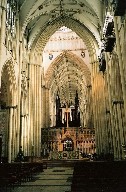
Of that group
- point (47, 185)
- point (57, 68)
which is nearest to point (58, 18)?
point (57, 68)

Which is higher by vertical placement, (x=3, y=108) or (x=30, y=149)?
(x=3, y=108)

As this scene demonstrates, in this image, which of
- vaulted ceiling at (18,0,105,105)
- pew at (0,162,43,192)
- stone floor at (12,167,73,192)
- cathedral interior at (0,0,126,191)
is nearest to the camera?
stone floor at (12,167,73,192)

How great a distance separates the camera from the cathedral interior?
16094 mm

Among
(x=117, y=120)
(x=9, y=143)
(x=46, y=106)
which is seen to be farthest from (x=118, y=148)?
(x=46, y=106)

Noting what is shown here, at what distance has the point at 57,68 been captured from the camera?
38000 millimetres

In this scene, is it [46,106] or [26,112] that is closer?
[26,112]

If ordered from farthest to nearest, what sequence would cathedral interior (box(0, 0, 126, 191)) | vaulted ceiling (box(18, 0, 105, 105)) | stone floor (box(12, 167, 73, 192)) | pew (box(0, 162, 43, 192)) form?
vaulted ceiling (box(18, 0, 105, 105))
cathedral interior (box(0, 0, 126, 191))
pew (box(0, 162, 43, 192))
stone floor (box(12, 167, 73, 192))

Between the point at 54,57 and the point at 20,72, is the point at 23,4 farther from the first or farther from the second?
the point at 54,57

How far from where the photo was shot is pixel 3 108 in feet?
62.3

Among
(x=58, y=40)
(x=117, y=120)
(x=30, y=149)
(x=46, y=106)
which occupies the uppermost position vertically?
(x=58, y=40)

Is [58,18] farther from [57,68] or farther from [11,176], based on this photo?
[11,176]

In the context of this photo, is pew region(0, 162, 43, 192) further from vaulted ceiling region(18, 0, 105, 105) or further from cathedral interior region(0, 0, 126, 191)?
vaulted ceiling region(18, 0, 105, 105)

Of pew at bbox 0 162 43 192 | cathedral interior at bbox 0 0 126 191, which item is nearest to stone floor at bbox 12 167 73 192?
pew at bbox 0 162 43 192

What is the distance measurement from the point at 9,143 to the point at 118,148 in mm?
7832
